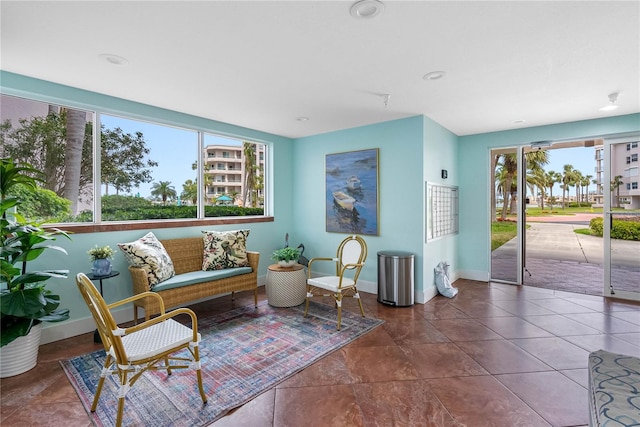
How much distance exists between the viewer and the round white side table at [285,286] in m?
3.77

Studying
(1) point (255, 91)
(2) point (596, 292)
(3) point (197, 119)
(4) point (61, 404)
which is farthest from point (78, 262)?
(2) point (596, 292)

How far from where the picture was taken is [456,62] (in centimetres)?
249

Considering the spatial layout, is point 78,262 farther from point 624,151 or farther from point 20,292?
point 624,151

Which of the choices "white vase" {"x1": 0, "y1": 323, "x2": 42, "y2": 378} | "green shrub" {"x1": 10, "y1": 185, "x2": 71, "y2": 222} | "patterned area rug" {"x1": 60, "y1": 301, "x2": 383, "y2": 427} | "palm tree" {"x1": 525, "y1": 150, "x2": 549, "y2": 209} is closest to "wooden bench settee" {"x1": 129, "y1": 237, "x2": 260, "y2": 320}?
"patterned area rug" {"x1": 60, "y1": 301, "x2": 383, "y2": 427}

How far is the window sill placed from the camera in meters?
3.04

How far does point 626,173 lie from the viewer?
4.11m

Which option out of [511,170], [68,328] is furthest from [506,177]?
[68,328]

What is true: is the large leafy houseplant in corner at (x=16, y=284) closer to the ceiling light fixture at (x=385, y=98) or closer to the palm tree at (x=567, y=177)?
the ceiling light fixture at (x=385, y=98)

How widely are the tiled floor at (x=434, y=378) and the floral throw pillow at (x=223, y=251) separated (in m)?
1.40

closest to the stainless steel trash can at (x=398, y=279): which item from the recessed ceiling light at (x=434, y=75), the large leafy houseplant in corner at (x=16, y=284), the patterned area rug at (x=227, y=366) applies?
the patterned area rug at (x=227, y=366)

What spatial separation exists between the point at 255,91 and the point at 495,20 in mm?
2197

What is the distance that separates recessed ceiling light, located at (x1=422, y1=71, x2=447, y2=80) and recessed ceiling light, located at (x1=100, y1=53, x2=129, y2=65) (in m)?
2.62

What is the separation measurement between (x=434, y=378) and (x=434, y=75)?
2582 mm

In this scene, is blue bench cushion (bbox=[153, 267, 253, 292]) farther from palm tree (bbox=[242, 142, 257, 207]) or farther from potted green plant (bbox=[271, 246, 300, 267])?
palm tree (bbox=[242, 142, 257, 207])
